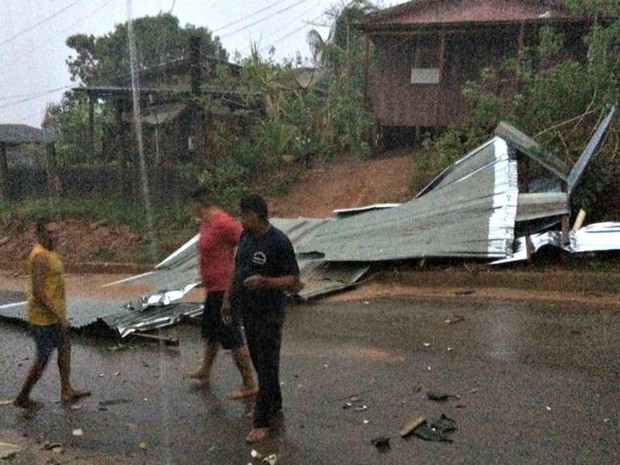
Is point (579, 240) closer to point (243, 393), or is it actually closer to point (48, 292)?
point (243, 393)

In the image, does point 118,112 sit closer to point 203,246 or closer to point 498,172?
point 498,172

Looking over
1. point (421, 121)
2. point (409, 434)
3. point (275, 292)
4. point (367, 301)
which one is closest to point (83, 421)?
point (275, 292)

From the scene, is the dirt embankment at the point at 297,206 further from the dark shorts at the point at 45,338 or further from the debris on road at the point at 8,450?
the debris on road at the point at 8,450

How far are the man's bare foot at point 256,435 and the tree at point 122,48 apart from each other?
→ 25.1 m

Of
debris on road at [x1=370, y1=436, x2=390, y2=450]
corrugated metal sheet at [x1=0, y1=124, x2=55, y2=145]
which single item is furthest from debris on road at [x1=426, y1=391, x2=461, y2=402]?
corrugated metal sheet at [x1=0, y1=124, x2=55, y2=145]

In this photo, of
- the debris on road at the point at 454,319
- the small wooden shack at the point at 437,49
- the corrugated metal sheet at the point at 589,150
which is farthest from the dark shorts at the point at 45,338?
the small wooden shack at the point at 437,49

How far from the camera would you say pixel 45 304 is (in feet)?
19.9

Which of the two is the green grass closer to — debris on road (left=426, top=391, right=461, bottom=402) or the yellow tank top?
the yellow tank top

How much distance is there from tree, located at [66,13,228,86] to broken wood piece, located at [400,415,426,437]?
993 inches

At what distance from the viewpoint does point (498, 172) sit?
10.8 meters

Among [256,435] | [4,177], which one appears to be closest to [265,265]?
[256,435]

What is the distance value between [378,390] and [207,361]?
152 centimetres

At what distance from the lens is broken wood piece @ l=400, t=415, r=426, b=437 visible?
16.9 feet

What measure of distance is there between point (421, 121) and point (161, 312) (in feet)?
42.5
